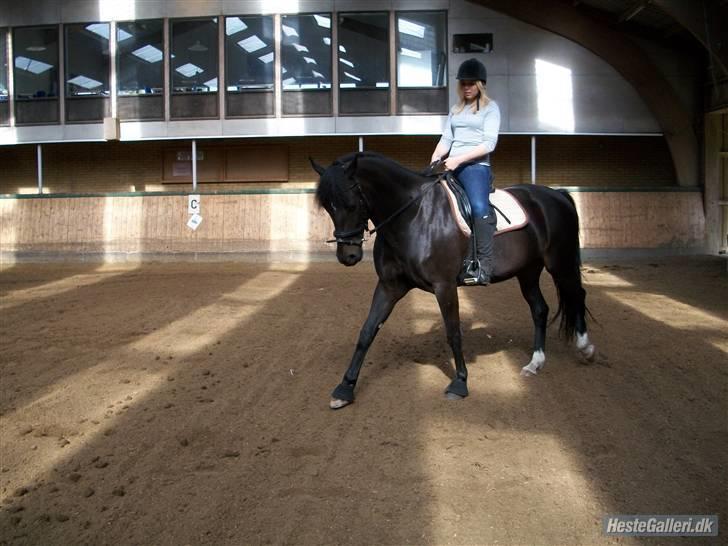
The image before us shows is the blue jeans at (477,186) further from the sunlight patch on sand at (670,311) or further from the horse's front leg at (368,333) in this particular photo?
the sunlight patch on sand at (670,311)

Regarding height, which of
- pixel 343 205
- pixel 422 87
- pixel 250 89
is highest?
pixel 250 89

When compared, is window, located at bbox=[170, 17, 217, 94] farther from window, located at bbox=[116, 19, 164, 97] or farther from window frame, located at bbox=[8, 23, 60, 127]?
window frame, located at bbox=[8, 23, 60, 127]

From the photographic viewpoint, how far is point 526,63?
19812mm

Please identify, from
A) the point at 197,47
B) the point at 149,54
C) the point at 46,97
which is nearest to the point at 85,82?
the point at 46,97

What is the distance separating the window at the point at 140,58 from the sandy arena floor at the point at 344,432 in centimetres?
1437

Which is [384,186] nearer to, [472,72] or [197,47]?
[472,72]

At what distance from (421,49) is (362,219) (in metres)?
16.8

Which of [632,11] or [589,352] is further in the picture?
[632,11]

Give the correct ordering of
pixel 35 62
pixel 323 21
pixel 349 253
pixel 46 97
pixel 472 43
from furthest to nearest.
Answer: pixel 35 62 → pixel 46 97 → pixel 323 21 → pixel 472 43 → pixel 349 253

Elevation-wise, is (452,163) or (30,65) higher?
(30,65)

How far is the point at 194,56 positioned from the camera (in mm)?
21188

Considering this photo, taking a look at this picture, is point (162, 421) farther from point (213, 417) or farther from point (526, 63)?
point (526, 63)

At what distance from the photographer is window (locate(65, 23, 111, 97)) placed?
21484 mm

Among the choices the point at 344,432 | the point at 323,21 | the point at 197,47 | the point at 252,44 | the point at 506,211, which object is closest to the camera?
the point at 344,432
